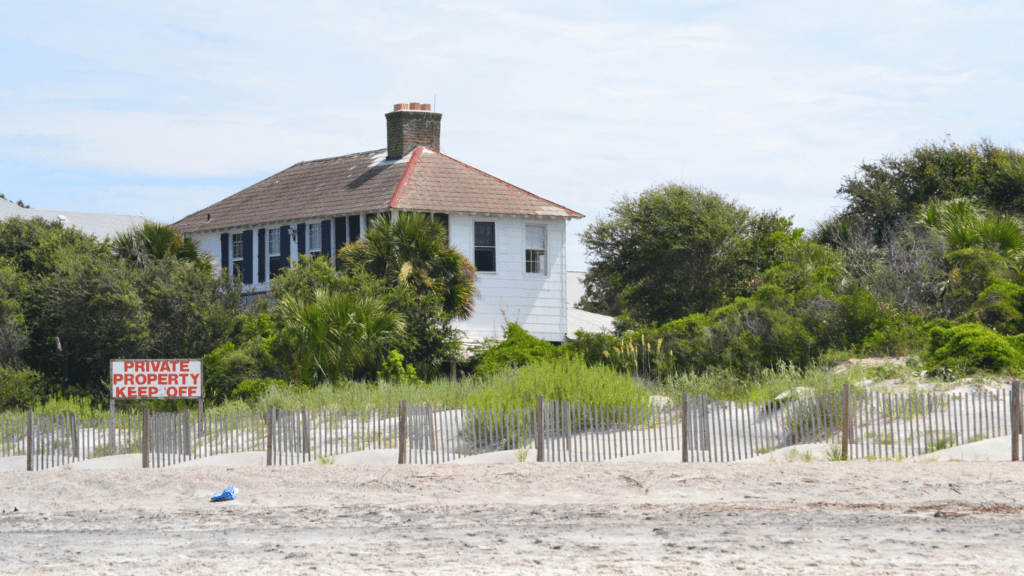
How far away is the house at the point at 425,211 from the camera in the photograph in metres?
32.0

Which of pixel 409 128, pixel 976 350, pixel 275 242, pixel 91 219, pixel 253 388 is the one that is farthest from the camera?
pixel 91 219

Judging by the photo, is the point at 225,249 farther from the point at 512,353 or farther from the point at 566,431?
the point at 566,431

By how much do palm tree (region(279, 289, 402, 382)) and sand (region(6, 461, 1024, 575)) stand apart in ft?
21.0

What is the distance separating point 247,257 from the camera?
35.2 metres

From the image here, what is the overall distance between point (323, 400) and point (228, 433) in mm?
2300

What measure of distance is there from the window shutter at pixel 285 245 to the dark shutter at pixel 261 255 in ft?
2.63

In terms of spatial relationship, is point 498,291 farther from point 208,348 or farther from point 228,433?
point 228,433

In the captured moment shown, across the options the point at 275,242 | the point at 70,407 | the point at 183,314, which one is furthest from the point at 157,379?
the point at 275,242

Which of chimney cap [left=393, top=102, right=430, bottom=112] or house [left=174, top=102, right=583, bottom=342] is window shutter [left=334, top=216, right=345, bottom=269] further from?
chimney cap [left=393, top=102, right=430, bottom=112]

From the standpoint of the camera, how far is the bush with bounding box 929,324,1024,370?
1952cm

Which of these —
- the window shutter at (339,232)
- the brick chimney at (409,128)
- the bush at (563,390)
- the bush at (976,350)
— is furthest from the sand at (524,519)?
the brick chimney at (409,128)

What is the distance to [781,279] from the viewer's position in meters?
26.4

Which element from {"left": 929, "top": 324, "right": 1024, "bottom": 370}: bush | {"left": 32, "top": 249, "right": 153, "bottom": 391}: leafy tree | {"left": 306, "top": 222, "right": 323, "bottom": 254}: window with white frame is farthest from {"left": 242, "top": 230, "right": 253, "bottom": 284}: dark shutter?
{"left": 929, "top": 324, "right": 1024, "bottom": 370}: bush

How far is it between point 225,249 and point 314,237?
13.8ft
